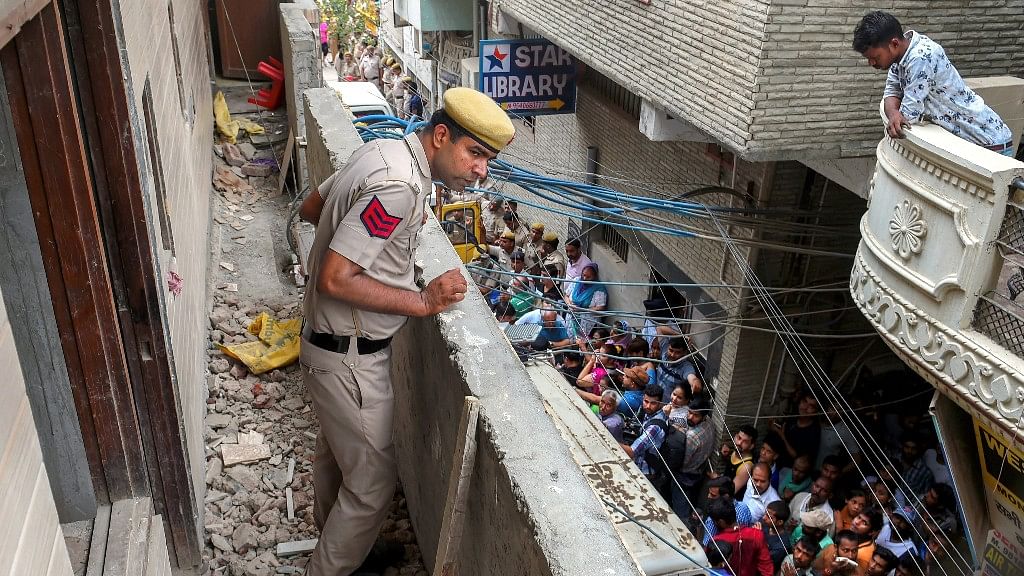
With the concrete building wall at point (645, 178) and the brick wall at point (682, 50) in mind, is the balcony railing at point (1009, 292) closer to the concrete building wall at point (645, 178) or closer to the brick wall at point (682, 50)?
the brick wall at point (682, 50)

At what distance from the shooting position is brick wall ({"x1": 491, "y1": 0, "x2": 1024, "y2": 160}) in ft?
23.4

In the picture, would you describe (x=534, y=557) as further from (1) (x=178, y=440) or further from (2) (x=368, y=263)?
(1) (x=178, y=440)

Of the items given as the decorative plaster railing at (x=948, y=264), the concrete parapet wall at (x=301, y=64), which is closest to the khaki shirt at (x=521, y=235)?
the concrete parapet wall at (x=301, y=64)

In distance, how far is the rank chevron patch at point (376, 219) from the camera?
2994mm

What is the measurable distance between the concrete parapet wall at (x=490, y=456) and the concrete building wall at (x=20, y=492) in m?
1.33

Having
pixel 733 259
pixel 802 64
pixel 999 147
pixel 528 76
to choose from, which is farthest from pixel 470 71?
pixel 999 147

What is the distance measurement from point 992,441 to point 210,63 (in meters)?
11.0

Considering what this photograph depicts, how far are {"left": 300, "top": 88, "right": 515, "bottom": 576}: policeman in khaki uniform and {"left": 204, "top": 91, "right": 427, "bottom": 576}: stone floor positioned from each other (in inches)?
Result: 29.3

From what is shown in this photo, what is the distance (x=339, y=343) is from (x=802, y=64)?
556cm

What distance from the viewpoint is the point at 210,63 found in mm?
12266

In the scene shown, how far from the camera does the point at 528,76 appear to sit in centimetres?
1290

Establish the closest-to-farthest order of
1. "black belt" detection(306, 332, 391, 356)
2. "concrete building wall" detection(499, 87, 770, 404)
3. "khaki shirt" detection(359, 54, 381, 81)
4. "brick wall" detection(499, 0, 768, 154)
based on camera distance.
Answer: "black belt" detection(306, 332, 391, 356) → "brick wall" detection(499, 0, 768, 154) → "concrete building wall" detection(499, 87, 770, 404) → "khaki shirt" detection(359, 54, 381, 81)

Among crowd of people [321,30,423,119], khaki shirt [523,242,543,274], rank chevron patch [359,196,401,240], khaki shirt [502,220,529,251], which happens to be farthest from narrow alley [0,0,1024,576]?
crowd of people [321,30,423,119]

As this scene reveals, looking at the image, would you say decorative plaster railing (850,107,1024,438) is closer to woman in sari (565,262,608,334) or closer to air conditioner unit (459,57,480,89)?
woman in sari (565,262,608,334)
